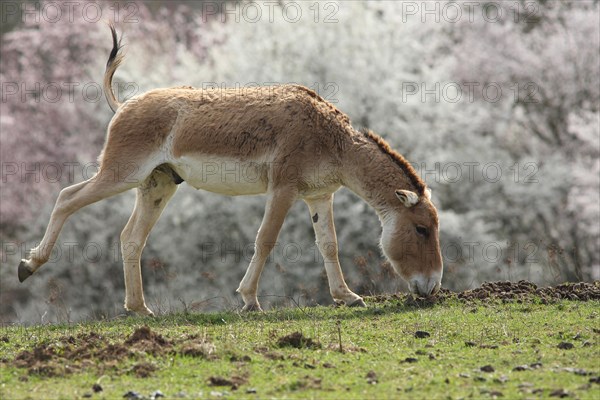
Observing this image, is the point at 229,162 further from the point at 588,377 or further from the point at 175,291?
the point at 175,291

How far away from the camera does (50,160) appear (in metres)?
22.8

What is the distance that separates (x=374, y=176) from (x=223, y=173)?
5.63ft

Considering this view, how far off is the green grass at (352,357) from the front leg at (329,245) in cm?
114

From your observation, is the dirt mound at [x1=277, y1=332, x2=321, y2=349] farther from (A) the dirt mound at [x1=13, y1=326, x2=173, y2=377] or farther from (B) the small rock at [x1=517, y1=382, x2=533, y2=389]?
(B) the small rock at [x1=517, y1=382, x2=533, y2=389]

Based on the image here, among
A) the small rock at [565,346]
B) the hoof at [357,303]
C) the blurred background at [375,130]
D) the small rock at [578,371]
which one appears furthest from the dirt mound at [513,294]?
the blurred background at [375,130]

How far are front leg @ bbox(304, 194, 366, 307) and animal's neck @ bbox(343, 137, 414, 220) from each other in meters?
0.70

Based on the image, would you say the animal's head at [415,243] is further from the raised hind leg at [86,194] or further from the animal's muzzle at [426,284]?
the raised hind leg at [86,194]

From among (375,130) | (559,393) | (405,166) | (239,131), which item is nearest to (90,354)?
(559,393)

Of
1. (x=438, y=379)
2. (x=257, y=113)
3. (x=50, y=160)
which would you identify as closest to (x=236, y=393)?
(x=438, y=379)

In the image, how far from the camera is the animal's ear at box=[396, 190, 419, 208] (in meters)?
9.77

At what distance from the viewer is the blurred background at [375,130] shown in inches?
765

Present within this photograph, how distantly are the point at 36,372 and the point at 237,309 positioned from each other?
12.7ft

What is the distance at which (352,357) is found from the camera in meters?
6.96

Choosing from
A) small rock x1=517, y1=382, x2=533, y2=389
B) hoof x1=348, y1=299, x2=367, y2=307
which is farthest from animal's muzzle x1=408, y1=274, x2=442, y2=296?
small rock x1=517, y1=382, x2=533, y2=389
